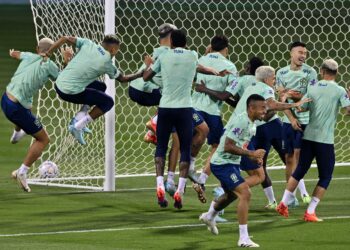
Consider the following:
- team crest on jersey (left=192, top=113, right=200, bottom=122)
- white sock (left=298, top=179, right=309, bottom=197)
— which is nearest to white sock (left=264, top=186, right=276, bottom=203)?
white sock (left=298, top=179, right=309, bottom=197)

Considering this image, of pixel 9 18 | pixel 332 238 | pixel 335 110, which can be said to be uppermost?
pixel 335 110

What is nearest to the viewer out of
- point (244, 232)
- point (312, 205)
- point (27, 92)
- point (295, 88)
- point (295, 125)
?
point (244, 232)

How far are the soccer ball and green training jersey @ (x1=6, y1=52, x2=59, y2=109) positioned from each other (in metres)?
1.55

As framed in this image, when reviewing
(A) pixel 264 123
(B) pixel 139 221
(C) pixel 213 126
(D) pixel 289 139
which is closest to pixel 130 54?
(C) pixel 213 126

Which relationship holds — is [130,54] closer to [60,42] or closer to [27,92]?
[27,92]

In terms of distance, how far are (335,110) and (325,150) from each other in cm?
48

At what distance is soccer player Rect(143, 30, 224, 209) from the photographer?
656 inches

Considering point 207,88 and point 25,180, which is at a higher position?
point 207,88

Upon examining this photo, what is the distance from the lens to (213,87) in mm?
17438

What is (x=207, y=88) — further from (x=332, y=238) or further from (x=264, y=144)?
(x=332, y=238)

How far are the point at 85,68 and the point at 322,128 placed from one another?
3338mm

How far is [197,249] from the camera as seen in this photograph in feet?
46.4

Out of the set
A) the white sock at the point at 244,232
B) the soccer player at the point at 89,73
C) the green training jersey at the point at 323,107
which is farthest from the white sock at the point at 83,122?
the white sock at the point at 244,232

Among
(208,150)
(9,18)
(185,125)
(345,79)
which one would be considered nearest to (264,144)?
(185,125)
